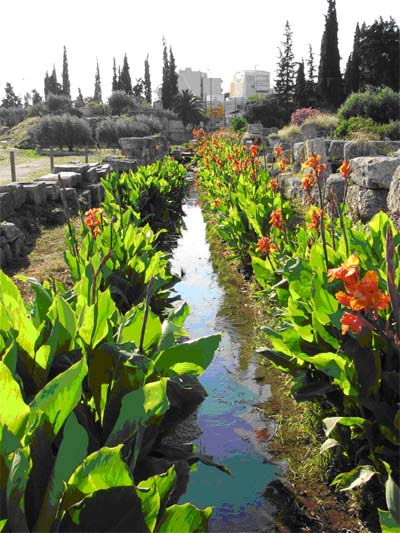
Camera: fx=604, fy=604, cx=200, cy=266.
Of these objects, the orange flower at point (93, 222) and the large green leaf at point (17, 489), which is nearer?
the large green leaf at point (17, 489)

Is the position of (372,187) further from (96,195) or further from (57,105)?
(57,105)

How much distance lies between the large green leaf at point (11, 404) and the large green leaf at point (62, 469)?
Result: 0.41 ft

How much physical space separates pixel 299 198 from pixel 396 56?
30731mm

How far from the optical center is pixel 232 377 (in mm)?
4035

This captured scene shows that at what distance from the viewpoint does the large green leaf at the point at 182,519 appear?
1.46 metres

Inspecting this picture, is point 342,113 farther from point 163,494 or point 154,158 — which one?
point 163,494

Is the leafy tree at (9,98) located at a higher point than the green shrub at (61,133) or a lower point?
higher

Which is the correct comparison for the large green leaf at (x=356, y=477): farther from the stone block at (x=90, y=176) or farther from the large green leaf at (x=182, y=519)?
the stone block at (x=90, y=176)

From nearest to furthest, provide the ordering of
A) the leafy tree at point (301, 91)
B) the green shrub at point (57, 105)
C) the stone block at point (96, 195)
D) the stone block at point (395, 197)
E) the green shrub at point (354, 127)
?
1. the stone block at point (395, 197)
2. the stone block at point (96, 195)
3. the green shrub at point (354, 127)
4. the leafy tree at point (301, 91)
5. the green shrub at point (57, 105)

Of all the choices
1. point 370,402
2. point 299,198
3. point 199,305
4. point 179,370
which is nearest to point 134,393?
point 179,370

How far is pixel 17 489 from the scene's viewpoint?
132cm

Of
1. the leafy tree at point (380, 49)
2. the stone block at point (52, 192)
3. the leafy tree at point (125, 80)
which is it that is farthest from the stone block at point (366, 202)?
the leafy tree at point (125, 80)

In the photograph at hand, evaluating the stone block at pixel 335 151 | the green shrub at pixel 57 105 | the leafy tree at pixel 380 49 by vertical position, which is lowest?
the stone block at pixel 335 151

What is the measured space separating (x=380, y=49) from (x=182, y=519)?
39355mm
